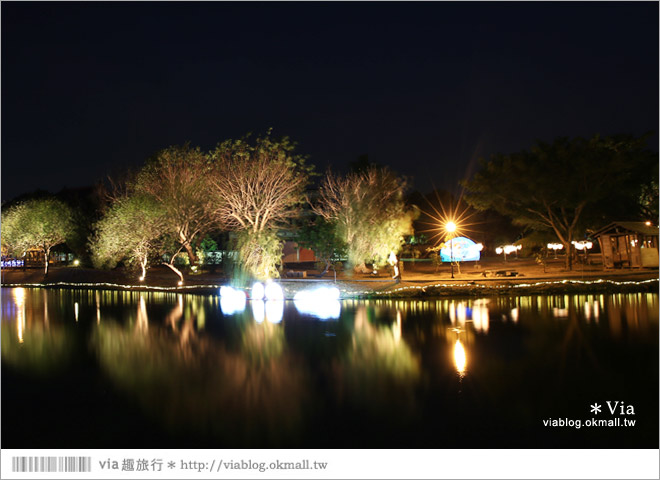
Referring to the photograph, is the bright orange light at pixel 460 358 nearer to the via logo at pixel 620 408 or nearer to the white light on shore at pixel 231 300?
the via logo at pixel 620 408

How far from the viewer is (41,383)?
8.69 m

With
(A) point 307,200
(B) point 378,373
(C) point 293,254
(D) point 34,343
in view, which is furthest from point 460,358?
(C) point 293,254

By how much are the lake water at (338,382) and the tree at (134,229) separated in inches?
641

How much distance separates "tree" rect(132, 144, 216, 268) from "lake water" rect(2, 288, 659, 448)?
18078 millimetres

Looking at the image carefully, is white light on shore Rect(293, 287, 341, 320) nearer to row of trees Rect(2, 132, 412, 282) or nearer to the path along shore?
the path along shore

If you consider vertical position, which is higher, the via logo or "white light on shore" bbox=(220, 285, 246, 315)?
"white light on shore" bbox=(220, 285, 246, 315)

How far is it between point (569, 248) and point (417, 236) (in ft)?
87.2

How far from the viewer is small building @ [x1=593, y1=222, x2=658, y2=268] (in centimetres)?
2948

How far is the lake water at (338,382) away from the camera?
6.19 metres

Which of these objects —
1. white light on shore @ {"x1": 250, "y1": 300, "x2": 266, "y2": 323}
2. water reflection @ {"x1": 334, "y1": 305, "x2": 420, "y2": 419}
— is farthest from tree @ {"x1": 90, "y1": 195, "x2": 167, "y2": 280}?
water reflection @ {"x1": 334, "y1": 305, "x2": 420, "y2": 419}

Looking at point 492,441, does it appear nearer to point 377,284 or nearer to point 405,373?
point 405,373

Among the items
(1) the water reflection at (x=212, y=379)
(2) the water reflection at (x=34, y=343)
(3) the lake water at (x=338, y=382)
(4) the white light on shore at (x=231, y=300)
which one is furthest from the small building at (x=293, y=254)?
(1) the water reflection at (x=212, y=379)

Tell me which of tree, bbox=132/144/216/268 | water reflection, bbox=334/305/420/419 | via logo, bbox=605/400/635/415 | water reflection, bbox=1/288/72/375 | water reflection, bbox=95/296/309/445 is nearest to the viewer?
water reflection, bbox=95/296/309/445

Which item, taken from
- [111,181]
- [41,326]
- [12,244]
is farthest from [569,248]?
[12,244]
